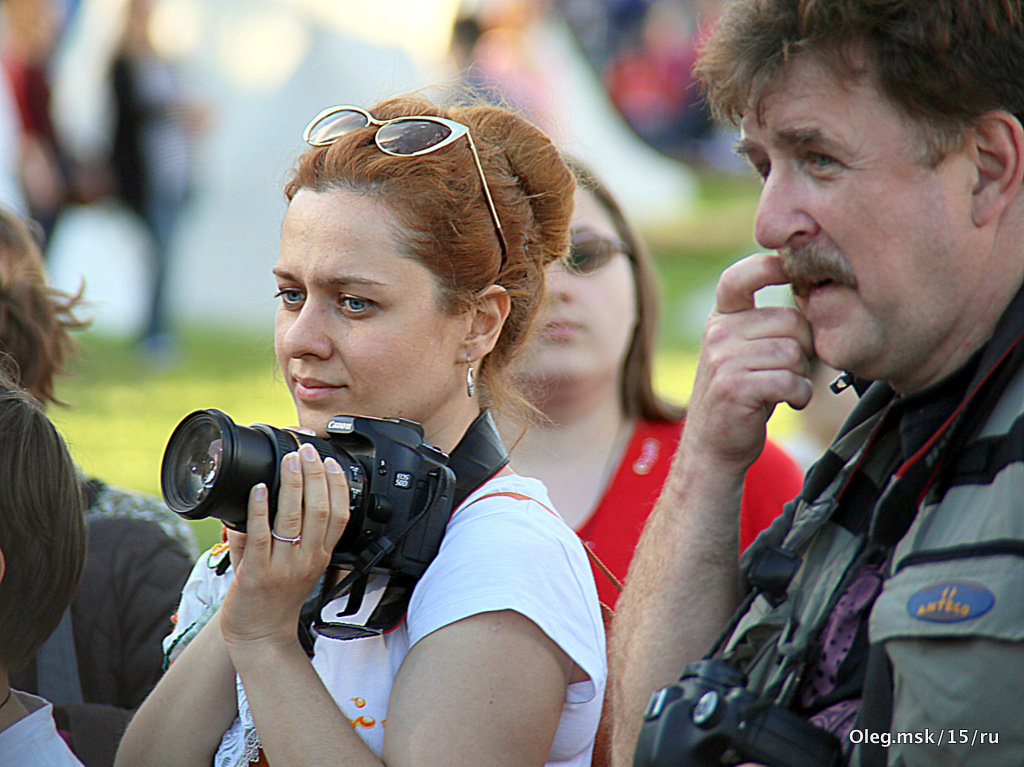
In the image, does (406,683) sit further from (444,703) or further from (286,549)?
(286,549)

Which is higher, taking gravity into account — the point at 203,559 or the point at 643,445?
the point at 643,445

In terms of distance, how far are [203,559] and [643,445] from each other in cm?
136

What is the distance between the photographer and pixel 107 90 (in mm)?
10195

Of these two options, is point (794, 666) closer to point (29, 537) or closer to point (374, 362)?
point (374, 362)

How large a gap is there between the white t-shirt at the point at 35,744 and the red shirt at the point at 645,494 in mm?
1269

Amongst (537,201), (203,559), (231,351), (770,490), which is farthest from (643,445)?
(231,351)

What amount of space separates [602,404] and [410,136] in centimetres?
134

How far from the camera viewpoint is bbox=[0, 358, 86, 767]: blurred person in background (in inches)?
80.1

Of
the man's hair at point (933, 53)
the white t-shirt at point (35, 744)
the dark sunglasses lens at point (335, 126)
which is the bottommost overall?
the white t-shirt at point (35, 744)

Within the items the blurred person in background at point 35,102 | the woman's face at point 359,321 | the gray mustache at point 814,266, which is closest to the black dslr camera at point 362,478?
the woman's face at point 359,321

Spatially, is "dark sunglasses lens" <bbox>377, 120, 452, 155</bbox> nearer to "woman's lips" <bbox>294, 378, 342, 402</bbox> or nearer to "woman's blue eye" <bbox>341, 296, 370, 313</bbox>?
"woman's blue eye" <bbox>341, 296, 370, 313</bbox>

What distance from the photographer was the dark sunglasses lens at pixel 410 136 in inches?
81.7

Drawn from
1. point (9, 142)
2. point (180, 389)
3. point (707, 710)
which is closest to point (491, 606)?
point (707, 710)

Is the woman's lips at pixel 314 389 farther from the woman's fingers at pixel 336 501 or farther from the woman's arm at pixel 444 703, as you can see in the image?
the woman's arm at pixel 444 703
